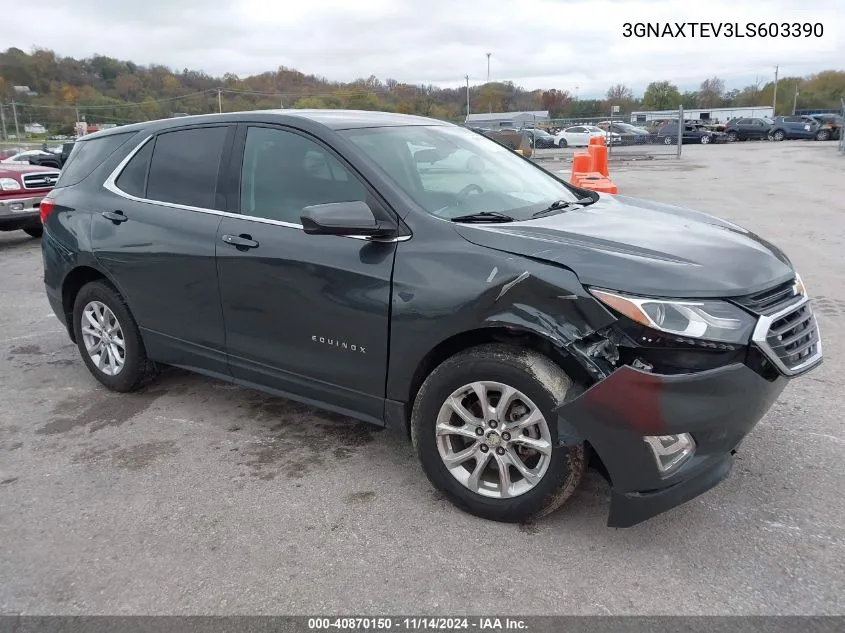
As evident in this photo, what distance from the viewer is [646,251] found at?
9.62ft

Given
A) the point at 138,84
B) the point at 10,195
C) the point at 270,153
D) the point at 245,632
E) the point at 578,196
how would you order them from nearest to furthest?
the point at 245,632 → the point at 270,153 → the point at 578,196 → the point at 10,195 → the point at 138,84

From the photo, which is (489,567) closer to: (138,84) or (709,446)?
(709,446)

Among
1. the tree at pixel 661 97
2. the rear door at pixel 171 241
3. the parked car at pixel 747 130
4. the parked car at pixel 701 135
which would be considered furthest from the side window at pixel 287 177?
the tree at pixel 661 97

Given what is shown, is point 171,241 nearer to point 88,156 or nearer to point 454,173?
point 88,156

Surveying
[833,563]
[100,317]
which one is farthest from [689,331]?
[100,317]

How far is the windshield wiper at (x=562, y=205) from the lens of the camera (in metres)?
3.61

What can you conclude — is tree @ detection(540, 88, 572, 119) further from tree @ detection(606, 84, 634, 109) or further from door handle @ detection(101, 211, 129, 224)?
door handle @ detection(101, 211, 129, 224)

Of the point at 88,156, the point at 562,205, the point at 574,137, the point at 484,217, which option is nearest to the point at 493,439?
the point at 484,217

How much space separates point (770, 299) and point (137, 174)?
3719 millimetres

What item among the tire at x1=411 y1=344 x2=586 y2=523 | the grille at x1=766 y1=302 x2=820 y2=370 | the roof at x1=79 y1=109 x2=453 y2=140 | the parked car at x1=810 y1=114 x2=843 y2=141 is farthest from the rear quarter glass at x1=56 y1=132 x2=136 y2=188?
the parked car at x1=810 y1=114 x2=843 y2=141

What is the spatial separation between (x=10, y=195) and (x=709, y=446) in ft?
35.4

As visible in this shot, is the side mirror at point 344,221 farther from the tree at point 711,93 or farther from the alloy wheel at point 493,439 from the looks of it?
the tree at point 711,93

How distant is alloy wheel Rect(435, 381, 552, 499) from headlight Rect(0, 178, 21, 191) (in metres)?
9.83

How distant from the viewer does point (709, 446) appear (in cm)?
272
